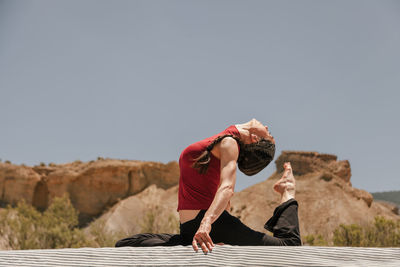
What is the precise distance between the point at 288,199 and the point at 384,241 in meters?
20.8

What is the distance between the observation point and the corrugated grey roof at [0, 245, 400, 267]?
2033mm

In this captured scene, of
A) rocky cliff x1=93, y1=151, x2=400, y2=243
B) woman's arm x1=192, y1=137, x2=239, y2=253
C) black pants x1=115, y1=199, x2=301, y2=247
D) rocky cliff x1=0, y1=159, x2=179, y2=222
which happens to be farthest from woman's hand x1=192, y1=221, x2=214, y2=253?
rocky cliff x1=0, y1=159, x2=179, y2=222

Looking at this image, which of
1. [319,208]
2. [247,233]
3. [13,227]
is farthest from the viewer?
[319,208]

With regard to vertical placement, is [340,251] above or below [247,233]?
above

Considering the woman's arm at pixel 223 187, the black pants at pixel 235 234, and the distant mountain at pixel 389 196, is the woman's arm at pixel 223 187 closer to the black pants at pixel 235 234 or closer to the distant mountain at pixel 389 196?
the black pants at pixel 235 234

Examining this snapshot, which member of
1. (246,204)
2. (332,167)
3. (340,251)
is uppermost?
(340,251)

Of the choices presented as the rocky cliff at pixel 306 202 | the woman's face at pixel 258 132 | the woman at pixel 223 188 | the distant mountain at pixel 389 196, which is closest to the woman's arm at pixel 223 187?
the woman at pixel 223 188

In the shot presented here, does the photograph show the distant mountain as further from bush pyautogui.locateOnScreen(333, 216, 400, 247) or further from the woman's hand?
the woman's hand

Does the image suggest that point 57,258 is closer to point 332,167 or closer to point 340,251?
point 340,251

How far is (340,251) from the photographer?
6.75 feet

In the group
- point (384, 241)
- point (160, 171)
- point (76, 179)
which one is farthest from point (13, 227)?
point (384, 241)

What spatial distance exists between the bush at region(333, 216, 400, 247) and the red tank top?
19.9 m

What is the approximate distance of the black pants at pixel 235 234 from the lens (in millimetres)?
2803

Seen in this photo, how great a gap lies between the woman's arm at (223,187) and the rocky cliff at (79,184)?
117 ft
